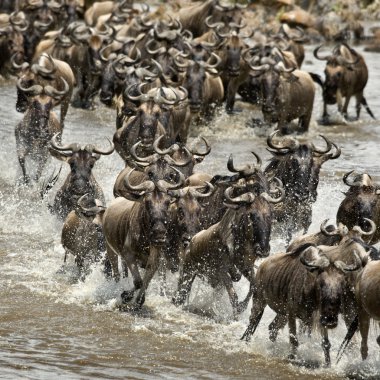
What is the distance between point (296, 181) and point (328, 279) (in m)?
4.04

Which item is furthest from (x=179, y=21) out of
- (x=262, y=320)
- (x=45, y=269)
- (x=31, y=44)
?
(x=262, y=320)

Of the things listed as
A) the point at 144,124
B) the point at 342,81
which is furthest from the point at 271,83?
the point at 144,124

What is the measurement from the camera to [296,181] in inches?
582

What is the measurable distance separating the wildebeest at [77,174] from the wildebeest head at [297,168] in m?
2.10

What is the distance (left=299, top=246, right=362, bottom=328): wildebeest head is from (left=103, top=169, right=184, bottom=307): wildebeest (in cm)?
205

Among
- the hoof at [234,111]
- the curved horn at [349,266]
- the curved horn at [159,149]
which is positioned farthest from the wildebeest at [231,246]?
the hoof at [234,111]

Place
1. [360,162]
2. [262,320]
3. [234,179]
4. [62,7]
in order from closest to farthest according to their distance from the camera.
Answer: [262,320], [234,179], [360,162], [62,7]

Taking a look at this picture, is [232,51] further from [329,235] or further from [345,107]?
[329,235]

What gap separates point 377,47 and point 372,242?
18.0 meters

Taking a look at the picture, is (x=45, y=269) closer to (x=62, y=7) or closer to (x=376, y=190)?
(x=376, y=190)

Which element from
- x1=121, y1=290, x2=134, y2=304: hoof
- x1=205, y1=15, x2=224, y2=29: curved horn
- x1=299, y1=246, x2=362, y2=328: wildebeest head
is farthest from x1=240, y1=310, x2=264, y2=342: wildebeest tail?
x1=205, y1=15, x2=224, y2=29: curved horn

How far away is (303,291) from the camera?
1107cm

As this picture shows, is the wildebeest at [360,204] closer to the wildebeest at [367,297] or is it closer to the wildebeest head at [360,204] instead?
the wildebeest head at [360,204]

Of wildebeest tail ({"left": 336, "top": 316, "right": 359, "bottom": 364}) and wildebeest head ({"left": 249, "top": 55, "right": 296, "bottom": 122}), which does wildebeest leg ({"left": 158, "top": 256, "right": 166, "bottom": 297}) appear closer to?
wildebeest tail ({"left": 336, "top": 316, "right": 359, "bottom": 364})
